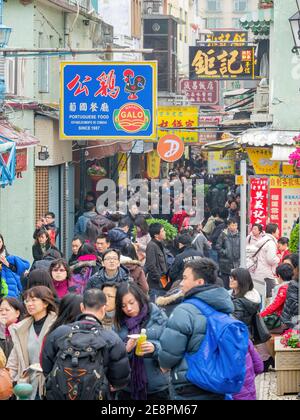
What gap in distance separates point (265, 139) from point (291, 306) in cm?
1038

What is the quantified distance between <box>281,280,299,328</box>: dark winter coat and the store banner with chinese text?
943cm

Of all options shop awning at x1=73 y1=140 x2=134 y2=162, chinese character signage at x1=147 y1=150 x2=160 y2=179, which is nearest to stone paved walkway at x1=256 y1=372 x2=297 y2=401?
shop awning at x1=73 y1=140 x2=134 y2=162

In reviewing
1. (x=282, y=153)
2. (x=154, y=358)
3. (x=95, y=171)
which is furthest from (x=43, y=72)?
(x=154, y=358)

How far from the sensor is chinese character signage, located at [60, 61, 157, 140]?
24.6m

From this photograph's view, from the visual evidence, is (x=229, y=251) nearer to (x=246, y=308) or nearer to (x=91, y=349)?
(x=246, y=308)

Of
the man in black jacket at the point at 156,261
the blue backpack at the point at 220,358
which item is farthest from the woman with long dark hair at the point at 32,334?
the man in black jacket at the point at 156,261

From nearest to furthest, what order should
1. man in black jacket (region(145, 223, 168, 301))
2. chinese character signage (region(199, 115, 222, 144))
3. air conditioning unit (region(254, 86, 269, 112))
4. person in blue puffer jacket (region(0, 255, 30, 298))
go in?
person in blue puffer jacket (region(0, 255, 30, 298)), man in black jacket (region(145, 223, 168, 301)), air conditioning unit (region(254, 86, 269, 112)), chinese character signage (region(199, 115, 222, 144))

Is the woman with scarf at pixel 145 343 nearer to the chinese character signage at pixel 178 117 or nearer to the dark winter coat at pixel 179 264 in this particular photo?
the dark winter coat at pixel 179 264

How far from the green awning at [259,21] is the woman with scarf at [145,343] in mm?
17399

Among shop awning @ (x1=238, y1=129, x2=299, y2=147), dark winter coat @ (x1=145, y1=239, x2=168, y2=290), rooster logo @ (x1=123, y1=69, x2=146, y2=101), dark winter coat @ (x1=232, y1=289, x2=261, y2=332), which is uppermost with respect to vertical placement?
rooster logo @ (x1=123, y1=69, x2=146, y2=101)

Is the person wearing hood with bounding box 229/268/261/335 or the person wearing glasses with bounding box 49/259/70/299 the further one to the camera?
the person wearing glasses with bounding box 49/259/70/299

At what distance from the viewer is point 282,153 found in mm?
24000

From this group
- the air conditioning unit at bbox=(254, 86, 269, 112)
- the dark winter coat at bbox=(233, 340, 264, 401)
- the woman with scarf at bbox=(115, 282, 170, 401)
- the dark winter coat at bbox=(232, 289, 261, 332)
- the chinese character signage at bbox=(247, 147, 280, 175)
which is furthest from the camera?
the air conditioning unit at bbox=(254, 86, 269, 112)

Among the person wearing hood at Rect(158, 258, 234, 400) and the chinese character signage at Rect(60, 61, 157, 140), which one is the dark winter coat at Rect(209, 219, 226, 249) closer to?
the chinese character signage at Rect(60, 61, 157, 140)
